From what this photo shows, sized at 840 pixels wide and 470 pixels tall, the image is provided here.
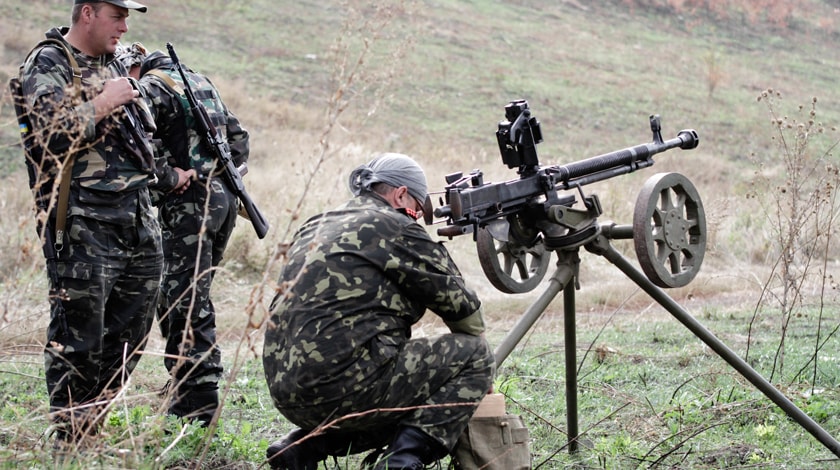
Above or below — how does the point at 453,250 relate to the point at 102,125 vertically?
below

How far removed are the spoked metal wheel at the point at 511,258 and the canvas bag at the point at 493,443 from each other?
64 cm

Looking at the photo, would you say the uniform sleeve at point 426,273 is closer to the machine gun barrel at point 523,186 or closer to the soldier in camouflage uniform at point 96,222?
the machine gun barrel at point 523,186

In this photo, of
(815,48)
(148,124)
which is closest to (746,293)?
(148,124)

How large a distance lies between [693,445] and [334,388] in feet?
7.08

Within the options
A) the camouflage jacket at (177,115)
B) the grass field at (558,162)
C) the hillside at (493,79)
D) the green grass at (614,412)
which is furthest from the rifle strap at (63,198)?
the hillside at (493,79)

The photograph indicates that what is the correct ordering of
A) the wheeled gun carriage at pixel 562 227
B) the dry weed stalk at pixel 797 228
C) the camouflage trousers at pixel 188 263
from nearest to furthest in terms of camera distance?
the wheeled gun carriage at pixel 562 227 → the camouflage trousers at pixel 188 263 → the dry weed stalk at pixel 797 228

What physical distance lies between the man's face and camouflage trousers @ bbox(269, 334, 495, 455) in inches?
73.0

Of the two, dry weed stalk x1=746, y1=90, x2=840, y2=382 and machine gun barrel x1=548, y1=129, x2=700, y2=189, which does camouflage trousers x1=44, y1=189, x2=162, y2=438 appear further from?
dry weed stalk x1=746, y1=90, x2=840, y2=382

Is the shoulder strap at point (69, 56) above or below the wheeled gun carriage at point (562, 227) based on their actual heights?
above

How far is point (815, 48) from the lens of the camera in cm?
2983

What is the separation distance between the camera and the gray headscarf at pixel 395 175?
167 inches

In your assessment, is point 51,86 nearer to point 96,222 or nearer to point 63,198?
point 63,198

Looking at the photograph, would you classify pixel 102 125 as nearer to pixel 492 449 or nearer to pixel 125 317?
pixel 125 317

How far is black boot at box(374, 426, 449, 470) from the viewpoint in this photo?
4004mm
